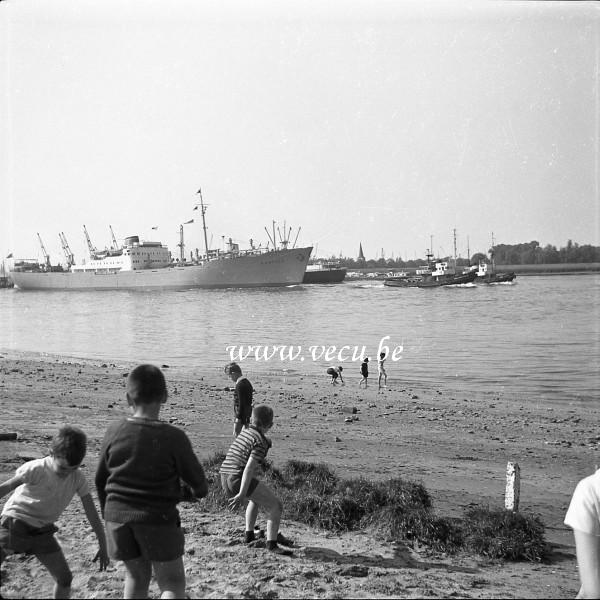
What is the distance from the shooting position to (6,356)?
57.6 feet

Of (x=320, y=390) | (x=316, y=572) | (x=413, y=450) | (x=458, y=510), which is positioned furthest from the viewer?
(x=320, y=390)

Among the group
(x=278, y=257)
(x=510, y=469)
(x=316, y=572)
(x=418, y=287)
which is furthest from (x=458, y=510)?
A: (x=418, y=287)

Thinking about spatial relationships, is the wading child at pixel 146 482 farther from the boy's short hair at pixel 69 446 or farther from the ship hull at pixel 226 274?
the ship hull at pixel 226 274

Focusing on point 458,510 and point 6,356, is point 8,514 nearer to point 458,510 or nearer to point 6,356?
point 458,510

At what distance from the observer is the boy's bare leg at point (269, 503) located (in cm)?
392

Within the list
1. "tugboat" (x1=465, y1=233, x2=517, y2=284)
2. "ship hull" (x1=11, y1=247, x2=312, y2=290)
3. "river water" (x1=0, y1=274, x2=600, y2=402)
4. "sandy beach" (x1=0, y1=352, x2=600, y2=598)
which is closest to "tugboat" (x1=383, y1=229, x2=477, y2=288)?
"tugboat" (x1=465, y1=233, x2=517, y2=284)

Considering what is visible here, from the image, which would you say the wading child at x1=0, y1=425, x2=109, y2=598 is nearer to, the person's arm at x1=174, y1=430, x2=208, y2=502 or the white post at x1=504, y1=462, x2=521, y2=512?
the person's arm at x1=174, y1=430, x2=208, y2=502

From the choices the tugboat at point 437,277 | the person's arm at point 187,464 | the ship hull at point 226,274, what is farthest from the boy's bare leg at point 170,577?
the tugboat at point 437,277

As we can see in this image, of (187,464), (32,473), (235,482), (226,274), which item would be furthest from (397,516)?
(226,274)

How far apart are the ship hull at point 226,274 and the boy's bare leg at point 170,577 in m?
34.9

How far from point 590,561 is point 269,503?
2.39 metres

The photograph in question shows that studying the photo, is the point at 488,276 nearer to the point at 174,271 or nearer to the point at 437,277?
the point at 437,277

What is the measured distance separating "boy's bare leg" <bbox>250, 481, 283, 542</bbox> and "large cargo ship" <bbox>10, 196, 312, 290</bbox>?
32.6 m

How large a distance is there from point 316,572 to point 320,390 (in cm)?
871
